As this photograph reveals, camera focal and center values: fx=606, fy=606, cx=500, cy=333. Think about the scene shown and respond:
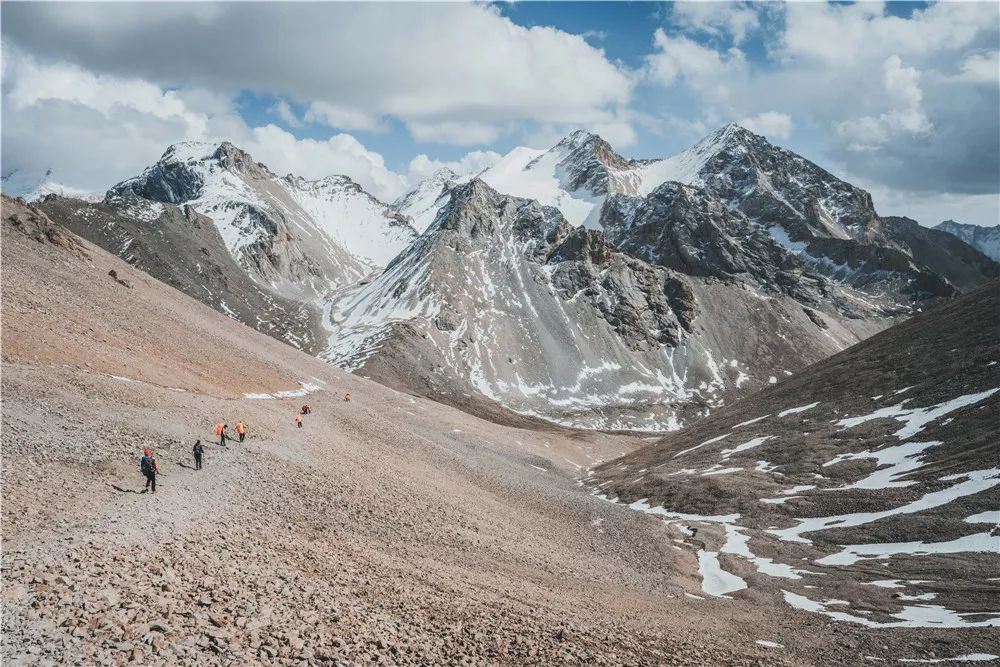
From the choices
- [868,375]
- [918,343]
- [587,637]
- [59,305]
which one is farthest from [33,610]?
[918,343]

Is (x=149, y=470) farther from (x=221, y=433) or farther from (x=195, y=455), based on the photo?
(x=221, y=433)

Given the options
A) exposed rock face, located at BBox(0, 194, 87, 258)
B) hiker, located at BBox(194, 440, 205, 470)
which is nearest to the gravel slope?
hiker, located at BBox(194, 440, 205, 470)

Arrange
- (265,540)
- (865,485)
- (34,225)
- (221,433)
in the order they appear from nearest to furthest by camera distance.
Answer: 1. (265,540)
2. (221,433)
3. (865,485)
4. (34,225)

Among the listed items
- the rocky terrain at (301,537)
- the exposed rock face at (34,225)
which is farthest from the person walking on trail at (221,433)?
the exposed rock face at (34,225)

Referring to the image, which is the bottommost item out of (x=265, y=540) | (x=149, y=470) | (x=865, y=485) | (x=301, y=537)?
(x=301, y=537)

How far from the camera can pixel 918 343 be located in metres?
91.9

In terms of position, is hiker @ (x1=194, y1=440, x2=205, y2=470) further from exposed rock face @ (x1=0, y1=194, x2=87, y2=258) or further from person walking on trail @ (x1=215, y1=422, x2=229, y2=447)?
exposed rock face @ (x1=0, y1=194, x2=87, y2=258)

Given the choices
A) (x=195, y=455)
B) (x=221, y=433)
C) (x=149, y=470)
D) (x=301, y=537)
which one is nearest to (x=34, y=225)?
(x=221, y=433)

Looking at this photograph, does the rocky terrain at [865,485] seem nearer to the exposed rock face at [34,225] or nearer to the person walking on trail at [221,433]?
the person walking on trail at [221,433]

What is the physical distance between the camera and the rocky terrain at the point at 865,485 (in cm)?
3625

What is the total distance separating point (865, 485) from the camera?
59375 mm

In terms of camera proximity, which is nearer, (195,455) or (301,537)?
(301,537)

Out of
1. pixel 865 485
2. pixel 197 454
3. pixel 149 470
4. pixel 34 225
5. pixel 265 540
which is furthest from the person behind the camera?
pixel 34 225

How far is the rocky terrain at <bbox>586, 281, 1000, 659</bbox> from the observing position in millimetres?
36250
